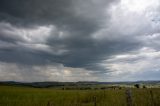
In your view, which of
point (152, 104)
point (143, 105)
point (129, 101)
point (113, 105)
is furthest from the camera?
point (113, 105)

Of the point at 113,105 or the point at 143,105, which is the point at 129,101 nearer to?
the point at 143,105

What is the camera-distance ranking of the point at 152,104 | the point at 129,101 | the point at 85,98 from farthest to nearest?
the point at 85,98
the point at 152,104
the point at 129,101

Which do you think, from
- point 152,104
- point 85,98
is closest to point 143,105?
point 152,104

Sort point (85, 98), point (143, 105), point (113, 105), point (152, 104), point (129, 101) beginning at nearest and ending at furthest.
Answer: point (129, 101) → point (152, 104) → point (143, 105) → point (113, 105) → point (85, 98)

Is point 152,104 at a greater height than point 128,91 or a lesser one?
lesser

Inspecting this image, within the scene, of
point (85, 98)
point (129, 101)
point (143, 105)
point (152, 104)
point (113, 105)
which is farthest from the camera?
point (85, 98)

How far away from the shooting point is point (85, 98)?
25250 mm

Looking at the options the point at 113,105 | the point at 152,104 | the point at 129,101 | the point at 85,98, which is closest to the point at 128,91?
the point at 129,101

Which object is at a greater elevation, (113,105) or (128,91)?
(128,91)

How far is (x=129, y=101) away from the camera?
8055mm

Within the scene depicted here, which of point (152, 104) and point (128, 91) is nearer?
point (128, 91)

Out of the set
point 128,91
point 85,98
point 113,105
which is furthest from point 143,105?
point 85,98

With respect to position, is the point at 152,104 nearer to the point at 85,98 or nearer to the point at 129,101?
the point at 129,101

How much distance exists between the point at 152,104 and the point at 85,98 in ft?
45.9
